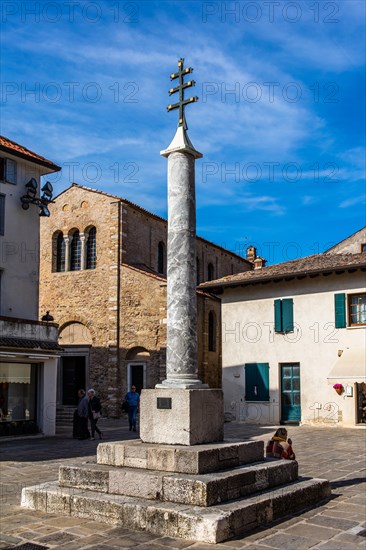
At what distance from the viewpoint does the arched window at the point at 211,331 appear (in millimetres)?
30598

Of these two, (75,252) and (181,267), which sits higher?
(75,252)

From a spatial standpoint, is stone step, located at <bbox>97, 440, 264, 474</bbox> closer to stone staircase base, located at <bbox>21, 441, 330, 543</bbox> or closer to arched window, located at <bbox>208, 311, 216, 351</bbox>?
stone staircase base, located at <bbox>21, 441, 330, 543</bbox>

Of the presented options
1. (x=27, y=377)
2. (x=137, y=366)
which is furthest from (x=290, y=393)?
(x=27, y=377)

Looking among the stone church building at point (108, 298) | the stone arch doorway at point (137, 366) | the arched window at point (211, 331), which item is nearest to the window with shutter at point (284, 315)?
the stone church building at point (108, 298)

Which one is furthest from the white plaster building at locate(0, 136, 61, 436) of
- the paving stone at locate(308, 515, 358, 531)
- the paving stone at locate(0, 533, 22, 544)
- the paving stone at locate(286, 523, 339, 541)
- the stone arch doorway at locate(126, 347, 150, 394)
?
the paving stone at locate(286, 523, 339, 541)

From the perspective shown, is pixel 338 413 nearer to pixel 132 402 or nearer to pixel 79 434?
pixel 132 402

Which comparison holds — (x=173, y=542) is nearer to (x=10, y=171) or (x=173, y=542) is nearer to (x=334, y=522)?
(x=334, y=522)

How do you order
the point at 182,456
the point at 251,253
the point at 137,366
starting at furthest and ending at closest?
the point at 251,253
the point at 137,366
the point at 182,456

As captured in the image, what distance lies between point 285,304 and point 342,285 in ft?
7.47

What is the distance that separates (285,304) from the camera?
73.2 ft

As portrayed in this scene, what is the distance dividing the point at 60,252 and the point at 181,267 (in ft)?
73.4

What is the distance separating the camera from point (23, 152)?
20.0 m

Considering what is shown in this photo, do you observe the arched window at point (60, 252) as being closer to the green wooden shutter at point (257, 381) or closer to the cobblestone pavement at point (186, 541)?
the green wooden shutter at point (257, 381)

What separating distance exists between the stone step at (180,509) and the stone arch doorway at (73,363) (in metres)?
20.2
